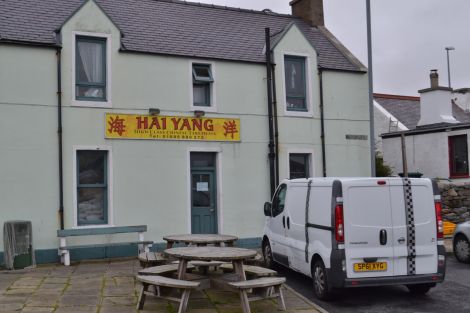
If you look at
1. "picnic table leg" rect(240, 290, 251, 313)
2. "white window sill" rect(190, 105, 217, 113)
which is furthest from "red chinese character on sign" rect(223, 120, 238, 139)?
"picnic table leg" rect(240, 290, 251, 313)

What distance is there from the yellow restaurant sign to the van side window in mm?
3922

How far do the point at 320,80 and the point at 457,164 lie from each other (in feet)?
25.9

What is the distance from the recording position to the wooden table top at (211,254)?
7.77 m

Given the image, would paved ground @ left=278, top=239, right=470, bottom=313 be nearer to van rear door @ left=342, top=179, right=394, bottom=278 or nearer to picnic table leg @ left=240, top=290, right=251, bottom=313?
van rear door @ left=342, top=179, right=394, bottom=278

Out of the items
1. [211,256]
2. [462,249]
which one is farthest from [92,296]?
[462,249]

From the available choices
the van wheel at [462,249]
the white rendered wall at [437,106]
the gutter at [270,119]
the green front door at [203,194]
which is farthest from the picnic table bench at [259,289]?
the white rendered wall at [437,106]

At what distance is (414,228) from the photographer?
8.77 m

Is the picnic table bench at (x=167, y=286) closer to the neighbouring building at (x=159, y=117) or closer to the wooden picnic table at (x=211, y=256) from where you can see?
the wooden picnic table at (x=211, y=256)

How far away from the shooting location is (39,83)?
12.9m

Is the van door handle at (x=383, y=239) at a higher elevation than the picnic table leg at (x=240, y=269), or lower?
higher

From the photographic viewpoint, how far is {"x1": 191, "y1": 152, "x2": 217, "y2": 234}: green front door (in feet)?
47.9

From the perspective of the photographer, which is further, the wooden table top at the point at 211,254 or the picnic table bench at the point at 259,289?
the wooden table top at the point at 211,254

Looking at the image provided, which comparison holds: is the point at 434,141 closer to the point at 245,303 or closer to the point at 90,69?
the point at 90,69

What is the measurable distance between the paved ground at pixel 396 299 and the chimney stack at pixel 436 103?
12425 mm
